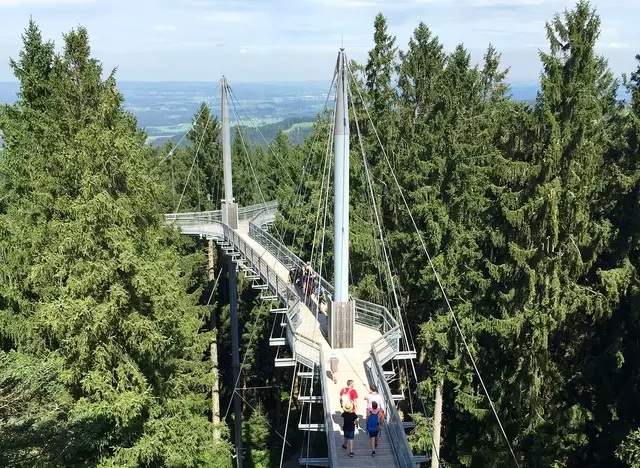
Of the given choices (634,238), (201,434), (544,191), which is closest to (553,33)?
(544,191)

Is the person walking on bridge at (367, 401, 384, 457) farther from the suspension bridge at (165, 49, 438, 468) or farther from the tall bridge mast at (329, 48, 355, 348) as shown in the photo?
the tall bridge mast at (329, 48, 355, 348)

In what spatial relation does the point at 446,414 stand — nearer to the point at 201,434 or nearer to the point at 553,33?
the point at 201,434

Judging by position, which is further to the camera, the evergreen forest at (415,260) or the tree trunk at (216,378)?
the tree trunk at (216,378)

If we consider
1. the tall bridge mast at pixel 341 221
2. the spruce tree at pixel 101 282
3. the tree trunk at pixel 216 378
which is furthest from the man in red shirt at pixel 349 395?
the tree trunk at pixel 216 378

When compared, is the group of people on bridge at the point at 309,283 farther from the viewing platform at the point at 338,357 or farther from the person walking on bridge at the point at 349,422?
the person walking on bridge at the point at 349,422

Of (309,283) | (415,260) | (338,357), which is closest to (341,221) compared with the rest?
(338,357)

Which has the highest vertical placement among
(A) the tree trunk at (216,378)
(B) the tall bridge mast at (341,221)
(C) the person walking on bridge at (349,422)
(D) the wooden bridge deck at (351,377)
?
(B) the tall bridge mast at (341,221)
